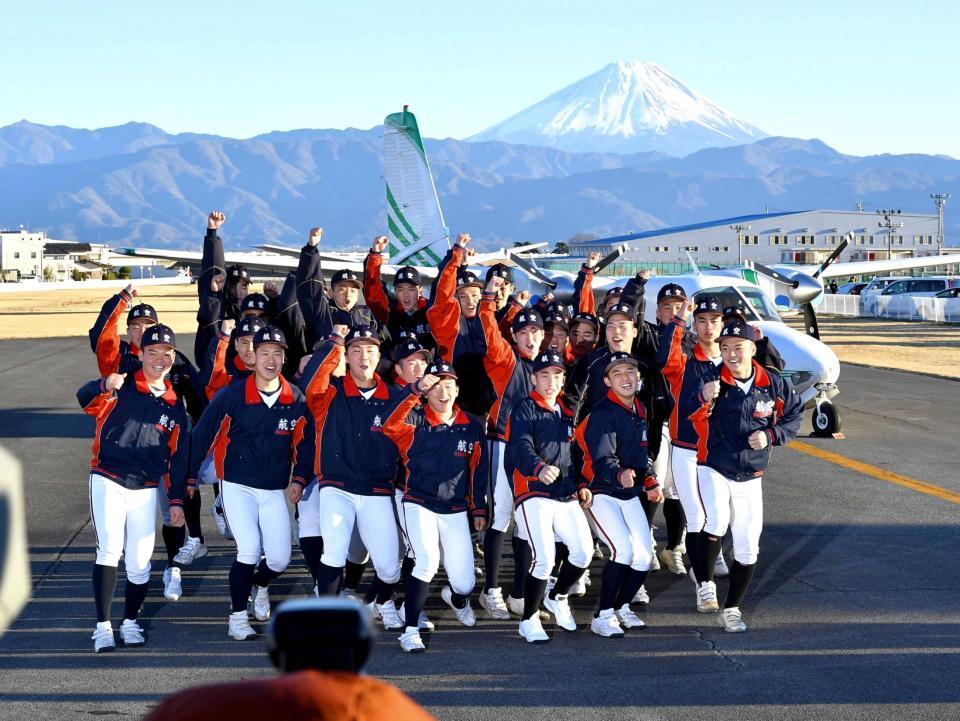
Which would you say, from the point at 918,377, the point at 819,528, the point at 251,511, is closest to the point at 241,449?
the point at 251,511

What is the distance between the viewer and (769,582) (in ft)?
30.8

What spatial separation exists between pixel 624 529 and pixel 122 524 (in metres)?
3.58

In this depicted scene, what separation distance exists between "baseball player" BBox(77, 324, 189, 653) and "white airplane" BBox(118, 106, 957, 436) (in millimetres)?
8459

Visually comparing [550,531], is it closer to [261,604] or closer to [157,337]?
[261,604]

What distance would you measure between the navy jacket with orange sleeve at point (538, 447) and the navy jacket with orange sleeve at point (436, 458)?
281mm

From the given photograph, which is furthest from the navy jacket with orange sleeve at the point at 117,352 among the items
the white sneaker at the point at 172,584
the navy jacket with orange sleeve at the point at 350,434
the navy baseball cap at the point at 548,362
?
the navy baseball cap at the point at 548,362

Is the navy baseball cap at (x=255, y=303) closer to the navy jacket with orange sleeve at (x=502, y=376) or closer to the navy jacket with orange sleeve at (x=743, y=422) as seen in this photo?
the navy jacket with orange sleeve at (x=502, y=376)

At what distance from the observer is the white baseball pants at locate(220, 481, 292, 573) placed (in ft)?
26.2

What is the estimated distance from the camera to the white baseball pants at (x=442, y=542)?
26.0 feet

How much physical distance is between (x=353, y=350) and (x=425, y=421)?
2.53 feet

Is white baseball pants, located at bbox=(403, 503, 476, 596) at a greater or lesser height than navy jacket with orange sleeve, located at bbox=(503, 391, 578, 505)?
lesser

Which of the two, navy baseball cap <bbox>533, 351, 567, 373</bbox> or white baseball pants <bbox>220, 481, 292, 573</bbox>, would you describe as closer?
white baseball pants <bbox>220, 481, 292, 573</bbox>

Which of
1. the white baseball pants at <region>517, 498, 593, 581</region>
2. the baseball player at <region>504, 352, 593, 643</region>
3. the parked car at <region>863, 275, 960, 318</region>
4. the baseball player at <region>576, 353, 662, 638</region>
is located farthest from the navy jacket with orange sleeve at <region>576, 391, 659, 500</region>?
the parked car at <region>863, 275, 960, 318</region>

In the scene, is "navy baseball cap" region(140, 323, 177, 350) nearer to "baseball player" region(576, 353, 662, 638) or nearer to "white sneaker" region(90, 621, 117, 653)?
"white sneaker" region(90, 621, 117, 653)
